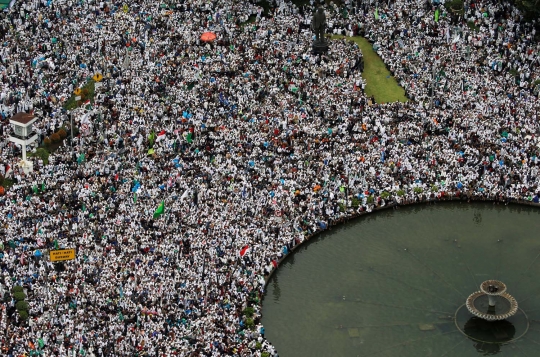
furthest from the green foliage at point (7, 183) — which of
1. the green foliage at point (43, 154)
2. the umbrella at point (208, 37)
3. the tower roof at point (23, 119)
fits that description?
the umbrella at point (208, 37)

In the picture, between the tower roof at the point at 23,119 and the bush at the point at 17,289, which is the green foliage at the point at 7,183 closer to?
the tower roof at the point at 23,119

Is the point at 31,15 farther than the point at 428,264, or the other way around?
the point at 31,15

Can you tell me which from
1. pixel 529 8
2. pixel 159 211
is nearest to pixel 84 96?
A: pixel 159 211

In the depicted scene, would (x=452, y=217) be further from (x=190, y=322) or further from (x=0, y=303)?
(x=0, y=303)

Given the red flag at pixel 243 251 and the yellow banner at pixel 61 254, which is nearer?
the yellow banner at pixel 61 254

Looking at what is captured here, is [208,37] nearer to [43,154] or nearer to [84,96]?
[84,96]

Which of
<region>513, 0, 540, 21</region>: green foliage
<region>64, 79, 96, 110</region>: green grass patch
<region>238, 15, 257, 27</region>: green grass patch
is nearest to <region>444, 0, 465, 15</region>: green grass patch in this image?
<region>513, 0, 540, 21</region>: green foliage

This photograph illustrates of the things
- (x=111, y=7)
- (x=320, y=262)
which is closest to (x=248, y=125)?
(x=320, y=262)
